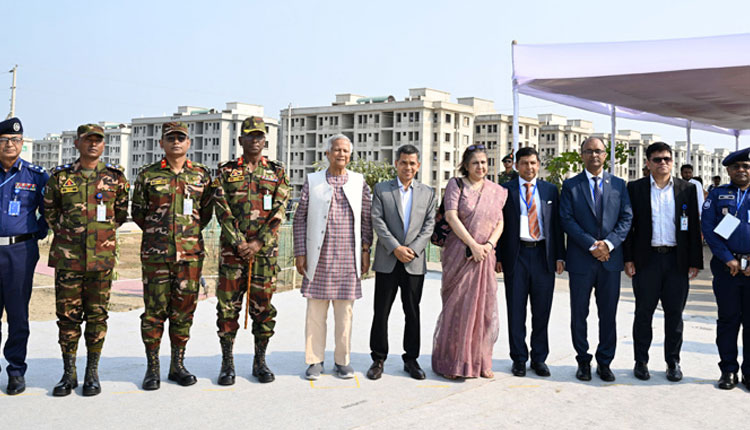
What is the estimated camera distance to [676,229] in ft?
15.8

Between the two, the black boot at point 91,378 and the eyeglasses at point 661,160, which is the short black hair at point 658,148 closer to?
the eyeglasses at point 661,160

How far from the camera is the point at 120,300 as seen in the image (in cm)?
1195

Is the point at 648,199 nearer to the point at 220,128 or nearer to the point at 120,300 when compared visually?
the point at 120,300

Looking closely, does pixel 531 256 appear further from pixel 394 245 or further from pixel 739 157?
pixel 739 157

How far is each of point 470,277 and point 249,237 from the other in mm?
1594

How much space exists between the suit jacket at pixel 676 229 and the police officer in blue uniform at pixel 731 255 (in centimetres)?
9

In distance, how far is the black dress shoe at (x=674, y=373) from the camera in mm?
4811

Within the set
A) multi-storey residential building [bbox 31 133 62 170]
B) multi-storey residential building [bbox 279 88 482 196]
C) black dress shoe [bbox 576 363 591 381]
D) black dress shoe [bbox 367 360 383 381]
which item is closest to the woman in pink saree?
black dress shoe [bbox 367 360 383 381]

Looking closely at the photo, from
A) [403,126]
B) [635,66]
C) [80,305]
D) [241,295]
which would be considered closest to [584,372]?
[241,295]

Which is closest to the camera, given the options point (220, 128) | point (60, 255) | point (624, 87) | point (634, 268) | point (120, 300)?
point (60, 255)

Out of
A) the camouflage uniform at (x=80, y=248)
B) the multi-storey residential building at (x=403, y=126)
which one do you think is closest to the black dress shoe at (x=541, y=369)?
the camouflage uniform at (x=80, y=248)

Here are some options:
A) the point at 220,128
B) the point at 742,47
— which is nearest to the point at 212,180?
the point at 742,47

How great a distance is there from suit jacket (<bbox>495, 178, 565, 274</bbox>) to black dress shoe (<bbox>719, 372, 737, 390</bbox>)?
137cm

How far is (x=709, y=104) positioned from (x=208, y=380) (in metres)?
11.1
